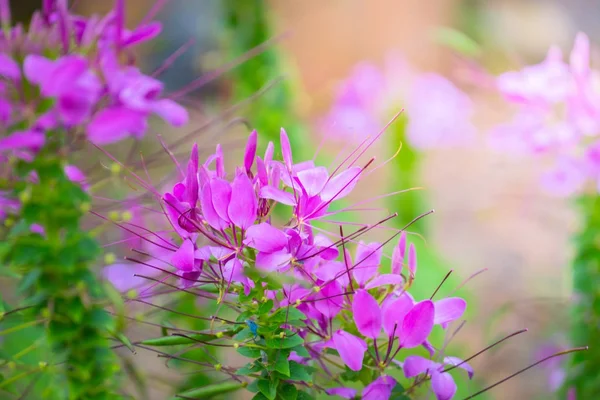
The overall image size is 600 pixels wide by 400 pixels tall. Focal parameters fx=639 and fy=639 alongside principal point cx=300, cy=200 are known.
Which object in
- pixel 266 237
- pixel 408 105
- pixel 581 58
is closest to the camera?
pixel 266 237

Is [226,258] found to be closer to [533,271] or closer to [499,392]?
[499,392]

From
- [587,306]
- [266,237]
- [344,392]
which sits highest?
[266,237]

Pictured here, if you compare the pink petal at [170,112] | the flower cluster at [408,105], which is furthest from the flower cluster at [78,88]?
the flower cluster at [408,105]

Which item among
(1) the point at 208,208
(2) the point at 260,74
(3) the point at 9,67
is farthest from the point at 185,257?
(2) the point at 260,74

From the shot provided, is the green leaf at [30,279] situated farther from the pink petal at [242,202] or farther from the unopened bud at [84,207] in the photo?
the pink petal at [242,202]

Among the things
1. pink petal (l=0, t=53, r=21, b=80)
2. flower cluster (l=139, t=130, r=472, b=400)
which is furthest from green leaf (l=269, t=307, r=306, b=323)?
pink petal (l=0, t=53, r=21, b=80)

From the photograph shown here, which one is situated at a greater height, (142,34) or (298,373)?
(142,34)

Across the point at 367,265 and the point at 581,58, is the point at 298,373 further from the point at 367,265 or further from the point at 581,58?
the point at 581,58

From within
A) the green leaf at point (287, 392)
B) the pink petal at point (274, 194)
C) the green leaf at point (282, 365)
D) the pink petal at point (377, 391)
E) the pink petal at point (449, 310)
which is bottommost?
the green leaf at point (287, 392)
